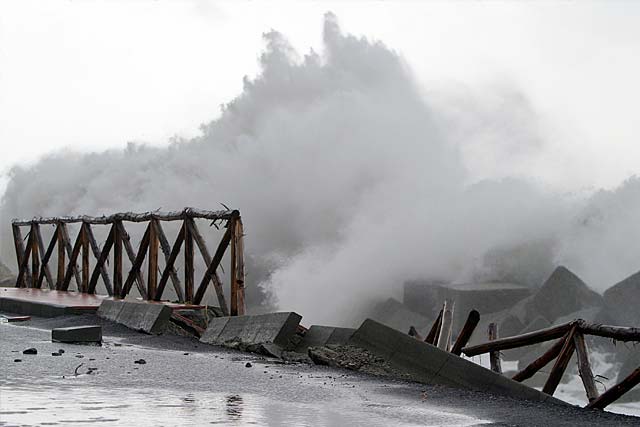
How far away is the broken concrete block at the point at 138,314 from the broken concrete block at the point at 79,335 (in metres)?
1.40

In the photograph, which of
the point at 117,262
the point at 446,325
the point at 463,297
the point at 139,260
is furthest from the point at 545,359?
the point at 463,297

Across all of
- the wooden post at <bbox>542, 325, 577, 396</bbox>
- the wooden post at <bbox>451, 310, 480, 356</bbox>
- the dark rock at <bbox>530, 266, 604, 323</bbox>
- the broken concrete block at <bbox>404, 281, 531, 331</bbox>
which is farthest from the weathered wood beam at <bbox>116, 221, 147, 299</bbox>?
the broken concrete block at <bbox>404, 281, 531, 331</bbox>

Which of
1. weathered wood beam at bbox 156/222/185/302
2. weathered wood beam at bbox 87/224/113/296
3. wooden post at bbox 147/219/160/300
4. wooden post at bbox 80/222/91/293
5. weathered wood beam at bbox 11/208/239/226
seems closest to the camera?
weathered wood beam at bbox 11/208/239/226

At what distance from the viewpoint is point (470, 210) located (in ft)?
95.3

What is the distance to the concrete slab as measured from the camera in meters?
6.57

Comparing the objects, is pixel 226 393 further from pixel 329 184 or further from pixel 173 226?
pixel 173 226

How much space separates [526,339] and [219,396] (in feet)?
10.5

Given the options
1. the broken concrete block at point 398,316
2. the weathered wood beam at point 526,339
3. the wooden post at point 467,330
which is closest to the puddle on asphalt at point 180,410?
the weathered wood beam at point 526,339

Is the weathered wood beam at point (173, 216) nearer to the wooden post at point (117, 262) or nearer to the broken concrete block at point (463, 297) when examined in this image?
the wooden post at point (117, 262)

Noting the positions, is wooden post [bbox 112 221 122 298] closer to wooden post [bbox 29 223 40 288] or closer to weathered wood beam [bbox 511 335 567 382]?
wooden post [bbox 29 223 40 288]

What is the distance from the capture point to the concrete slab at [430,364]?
6.57 metres

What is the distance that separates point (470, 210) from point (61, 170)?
21873 millimetres

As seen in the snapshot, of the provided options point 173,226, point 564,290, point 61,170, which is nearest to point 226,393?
point 564,290

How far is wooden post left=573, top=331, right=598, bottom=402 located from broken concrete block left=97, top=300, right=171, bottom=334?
14.2 feet
